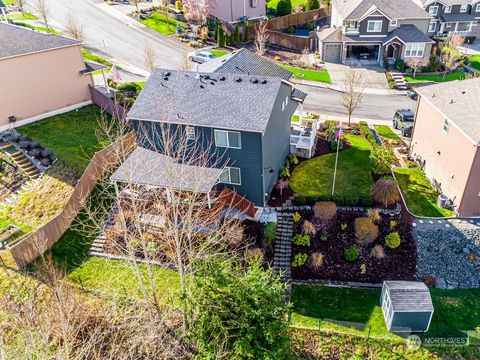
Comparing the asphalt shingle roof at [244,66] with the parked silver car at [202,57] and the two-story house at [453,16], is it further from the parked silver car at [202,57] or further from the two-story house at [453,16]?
the two-story house at [453,16]

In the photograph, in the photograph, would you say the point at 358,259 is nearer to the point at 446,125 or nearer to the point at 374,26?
the point at 446,125

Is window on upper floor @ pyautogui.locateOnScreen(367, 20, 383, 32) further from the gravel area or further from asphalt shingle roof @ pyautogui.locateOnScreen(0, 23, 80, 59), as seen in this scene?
asphalt shingle roof @ pyautogui.locateOnScreen(0, 23, 80, 59)

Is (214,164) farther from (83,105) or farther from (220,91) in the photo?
(83,105)

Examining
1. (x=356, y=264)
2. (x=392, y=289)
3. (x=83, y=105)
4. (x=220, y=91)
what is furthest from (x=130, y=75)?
(x=392, y=289)

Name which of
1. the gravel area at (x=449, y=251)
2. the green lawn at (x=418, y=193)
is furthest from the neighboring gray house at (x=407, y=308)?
the green lawn at (x=418, y=193)

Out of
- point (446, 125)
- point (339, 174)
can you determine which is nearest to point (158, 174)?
point (339, 174)

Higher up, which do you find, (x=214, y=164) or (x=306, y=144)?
(x=214, y=164)
